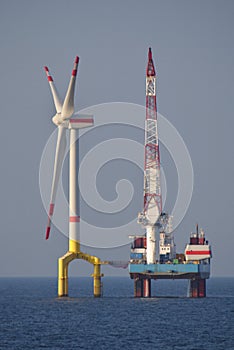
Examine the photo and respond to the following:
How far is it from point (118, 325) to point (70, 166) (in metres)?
51.1

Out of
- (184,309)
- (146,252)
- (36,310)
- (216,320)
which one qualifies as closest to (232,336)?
(216,320)

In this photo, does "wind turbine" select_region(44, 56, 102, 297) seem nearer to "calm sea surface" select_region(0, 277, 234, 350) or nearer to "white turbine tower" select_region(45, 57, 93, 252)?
"white turbine tower" select_region(45, 57, 93, 252)

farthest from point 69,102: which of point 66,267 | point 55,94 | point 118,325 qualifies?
point 118,325

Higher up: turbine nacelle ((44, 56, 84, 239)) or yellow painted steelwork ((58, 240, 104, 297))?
turbine nacelle ((44, 56, 84, 239))

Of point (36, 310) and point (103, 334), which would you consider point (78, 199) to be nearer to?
point (36, 310)

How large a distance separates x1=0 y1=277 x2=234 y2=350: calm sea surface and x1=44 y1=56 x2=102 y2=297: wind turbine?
23.6 ft

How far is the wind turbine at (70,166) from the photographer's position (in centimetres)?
17750

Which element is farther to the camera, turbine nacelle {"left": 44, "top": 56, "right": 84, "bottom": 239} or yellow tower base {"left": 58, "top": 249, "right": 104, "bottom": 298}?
yellow tower base {"left": 58, "top": 249, "right": 104, "bottom": 298}

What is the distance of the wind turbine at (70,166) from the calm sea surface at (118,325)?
7.19m

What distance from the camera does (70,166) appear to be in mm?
183875

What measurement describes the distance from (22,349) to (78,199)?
70.3 m

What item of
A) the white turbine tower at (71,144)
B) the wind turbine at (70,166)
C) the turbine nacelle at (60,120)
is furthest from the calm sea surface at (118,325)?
the turbine nacelle at (60,120)

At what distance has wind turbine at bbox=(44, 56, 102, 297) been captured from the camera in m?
178

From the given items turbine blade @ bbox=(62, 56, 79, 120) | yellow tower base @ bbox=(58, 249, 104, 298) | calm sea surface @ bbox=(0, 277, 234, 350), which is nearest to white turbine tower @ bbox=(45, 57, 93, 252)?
turbine blade @ bbox=(62, 56, 79, 120)
